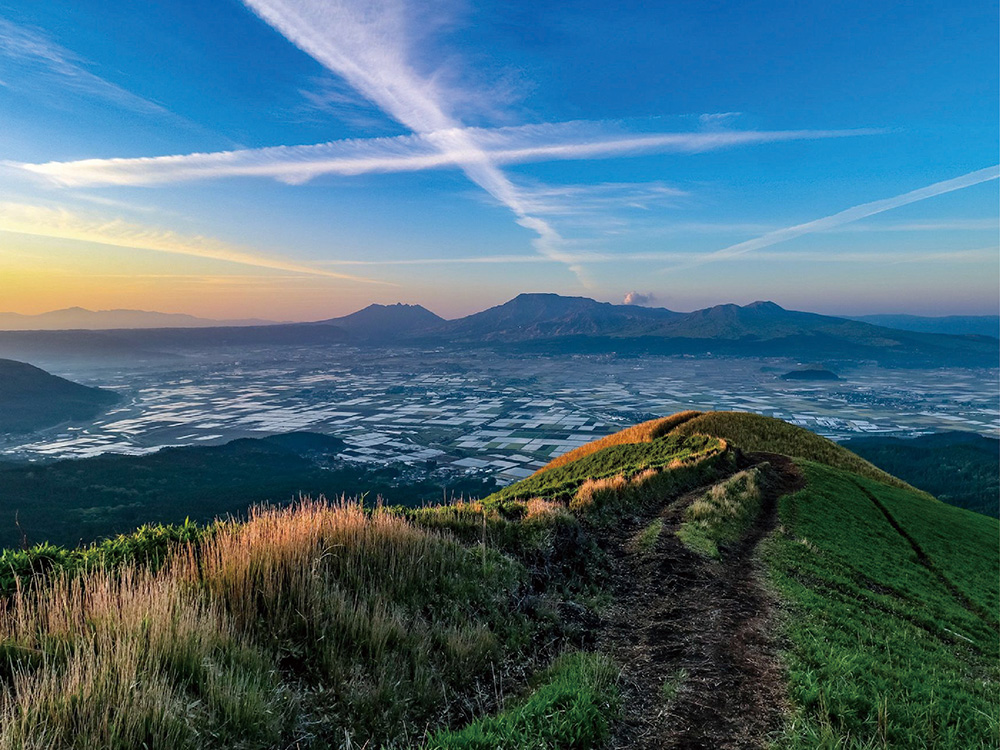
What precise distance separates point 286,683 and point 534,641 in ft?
13.4

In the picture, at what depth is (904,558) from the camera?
1934cm

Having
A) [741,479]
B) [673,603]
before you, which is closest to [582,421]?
[741,479]

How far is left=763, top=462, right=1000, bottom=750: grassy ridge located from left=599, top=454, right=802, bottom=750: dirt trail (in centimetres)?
46

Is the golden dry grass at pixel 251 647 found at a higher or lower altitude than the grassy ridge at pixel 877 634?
higher

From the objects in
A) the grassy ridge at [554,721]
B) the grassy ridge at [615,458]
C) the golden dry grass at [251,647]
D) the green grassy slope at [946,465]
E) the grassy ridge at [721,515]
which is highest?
the golden dry grass at [251,647]

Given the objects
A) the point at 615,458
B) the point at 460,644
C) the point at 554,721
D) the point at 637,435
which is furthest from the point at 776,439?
the point at 554,721

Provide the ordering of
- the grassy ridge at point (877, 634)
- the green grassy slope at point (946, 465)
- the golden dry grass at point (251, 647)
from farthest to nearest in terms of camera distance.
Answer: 1. the green grassy slope at point (946, 465)
2. the grassy ridge at point (877, 634)
3. the golden dry grass at point (251, 647)

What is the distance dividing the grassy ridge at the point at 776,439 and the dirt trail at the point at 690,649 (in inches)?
1204

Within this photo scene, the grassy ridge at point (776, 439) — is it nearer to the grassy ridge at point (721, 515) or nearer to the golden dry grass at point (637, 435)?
the golden dry grass at point (637, 435)

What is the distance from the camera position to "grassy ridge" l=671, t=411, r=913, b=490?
3972 cm

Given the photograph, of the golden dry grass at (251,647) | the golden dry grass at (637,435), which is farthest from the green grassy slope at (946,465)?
the golden dry grass at (251,647)

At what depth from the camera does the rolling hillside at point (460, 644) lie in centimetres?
417

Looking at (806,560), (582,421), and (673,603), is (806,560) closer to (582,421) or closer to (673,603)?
(673,603)

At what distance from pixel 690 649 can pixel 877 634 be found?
229 inches
